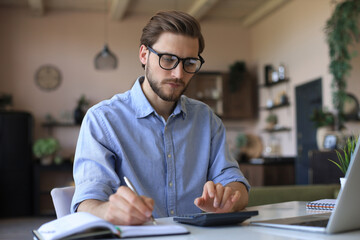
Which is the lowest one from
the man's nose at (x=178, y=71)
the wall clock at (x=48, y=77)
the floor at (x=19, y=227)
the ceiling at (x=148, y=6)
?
the floor at (x=19, y=227)

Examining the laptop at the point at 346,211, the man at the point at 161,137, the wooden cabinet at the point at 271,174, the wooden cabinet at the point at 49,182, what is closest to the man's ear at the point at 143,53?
the man at the point at 161,137

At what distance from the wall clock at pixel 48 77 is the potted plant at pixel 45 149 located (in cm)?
105

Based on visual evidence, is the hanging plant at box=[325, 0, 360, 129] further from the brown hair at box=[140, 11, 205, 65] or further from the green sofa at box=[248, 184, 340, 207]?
the brown hair at box=[140, 11, 205, 65]

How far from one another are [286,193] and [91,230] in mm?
1984

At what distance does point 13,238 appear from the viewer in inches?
205

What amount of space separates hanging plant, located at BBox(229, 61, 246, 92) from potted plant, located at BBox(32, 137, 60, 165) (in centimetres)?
330

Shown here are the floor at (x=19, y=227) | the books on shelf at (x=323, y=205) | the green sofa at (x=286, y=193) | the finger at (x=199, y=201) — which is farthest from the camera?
the floor at (x=19, y=227)

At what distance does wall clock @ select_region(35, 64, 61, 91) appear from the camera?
808cm

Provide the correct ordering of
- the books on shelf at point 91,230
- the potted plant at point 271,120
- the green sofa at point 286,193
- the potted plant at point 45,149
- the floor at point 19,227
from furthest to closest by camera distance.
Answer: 1. the potted plant at point 271,120
2. the potted plant at point 45,149
3. the floor at point 19,227
4. the green sofa at point 286,193
5. the books on shelf at point 91,230

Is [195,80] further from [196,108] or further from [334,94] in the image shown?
[196,108]

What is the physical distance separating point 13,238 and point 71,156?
275 centimetres

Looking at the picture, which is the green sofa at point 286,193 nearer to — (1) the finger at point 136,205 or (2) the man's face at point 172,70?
(2) the man's face at point 172,70

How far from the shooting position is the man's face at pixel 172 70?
1.69 meters

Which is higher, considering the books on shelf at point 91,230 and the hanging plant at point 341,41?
the hanging plant at point 341,41
